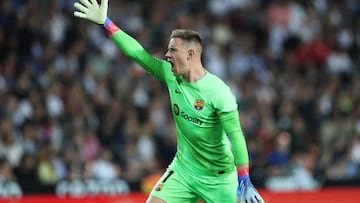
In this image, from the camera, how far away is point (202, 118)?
8.86m

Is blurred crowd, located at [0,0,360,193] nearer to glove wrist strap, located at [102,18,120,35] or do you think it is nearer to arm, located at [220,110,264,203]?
glove wrist strap, located at [102,18,120,35]

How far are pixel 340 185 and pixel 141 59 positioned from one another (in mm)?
7024

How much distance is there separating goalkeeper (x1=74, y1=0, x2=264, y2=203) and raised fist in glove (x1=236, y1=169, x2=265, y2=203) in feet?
0.04

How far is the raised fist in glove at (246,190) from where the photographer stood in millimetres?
8516

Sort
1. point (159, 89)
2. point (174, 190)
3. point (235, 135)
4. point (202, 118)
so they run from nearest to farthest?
point (235, 135) → point (202, 118) → point (174, 190) → point (159, 89)

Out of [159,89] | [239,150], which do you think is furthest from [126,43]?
[159,89]

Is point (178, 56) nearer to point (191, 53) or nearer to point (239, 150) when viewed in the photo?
point (191, 53)

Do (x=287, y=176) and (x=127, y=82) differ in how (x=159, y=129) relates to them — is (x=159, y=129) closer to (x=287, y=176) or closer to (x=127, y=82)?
(x=127, y=82)

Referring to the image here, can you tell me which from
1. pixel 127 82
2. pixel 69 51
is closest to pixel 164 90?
pixel 127 82

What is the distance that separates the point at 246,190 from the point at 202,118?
0.76 metres

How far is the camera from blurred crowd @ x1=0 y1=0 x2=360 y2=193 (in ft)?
51.0

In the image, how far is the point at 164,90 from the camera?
17266 mm

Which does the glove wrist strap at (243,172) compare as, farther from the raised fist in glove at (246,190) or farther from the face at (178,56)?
the face at (178,56)

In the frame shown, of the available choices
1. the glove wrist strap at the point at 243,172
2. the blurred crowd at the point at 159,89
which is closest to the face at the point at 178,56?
the glove wrist strap at the point at 243,172
